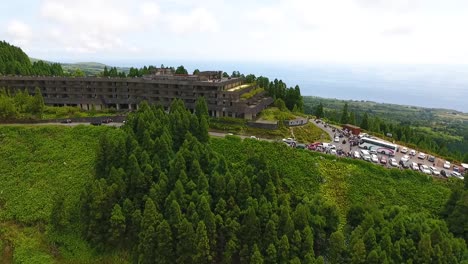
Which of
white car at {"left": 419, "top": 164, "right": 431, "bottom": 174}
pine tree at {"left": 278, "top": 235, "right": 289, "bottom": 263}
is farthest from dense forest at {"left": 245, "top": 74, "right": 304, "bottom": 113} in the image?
pine tree at {"left": 278, "top": 235, "right": 289, "bottom": 263}

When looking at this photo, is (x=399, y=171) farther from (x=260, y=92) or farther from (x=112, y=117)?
(x=112, y=117)

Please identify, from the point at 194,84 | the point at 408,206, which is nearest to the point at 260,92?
the point at 194,84

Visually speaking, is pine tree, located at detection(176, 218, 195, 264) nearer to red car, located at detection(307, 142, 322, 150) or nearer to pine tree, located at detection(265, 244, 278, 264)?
pine tree, located at detection(265, 244, 278, 264)

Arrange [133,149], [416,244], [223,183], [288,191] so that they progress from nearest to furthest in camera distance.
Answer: [416,244]
[223,183]
[133,149]
[288,191]

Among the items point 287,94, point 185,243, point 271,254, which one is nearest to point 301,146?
point 271,254

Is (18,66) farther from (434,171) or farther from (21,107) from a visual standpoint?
(434,171)

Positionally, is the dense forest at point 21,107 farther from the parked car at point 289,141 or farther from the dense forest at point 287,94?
the dense forest at point 287,94

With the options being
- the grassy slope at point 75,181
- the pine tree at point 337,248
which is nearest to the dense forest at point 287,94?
the grassy slope at point 75,181
